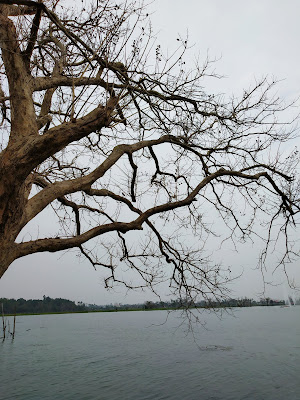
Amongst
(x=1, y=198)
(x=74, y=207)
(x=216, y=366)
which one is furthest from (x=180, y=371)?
(x=1, y=198)

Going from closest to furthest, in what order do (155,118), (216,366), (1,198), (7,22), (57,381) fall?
(1,198)
(7,22)
(155,118)
(57,381)
(216,366)

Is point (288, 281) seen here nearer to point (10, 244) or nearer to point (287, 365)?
point (10, 244)

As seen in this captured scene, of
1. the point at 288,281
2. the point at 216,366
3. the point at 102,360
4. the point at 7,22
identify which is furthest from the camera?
the point at 102,360

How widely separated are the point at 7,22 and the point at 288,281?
5461 millimetres

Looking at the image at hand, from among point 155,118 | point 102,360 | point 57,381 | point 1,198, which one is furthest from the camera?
point 102,360

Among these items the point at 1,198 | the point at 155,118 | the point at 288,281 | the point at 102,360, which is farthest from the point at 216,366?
the point at 1,198

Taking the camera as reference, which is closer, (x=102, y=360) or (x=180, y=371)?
(x=180, y=371)

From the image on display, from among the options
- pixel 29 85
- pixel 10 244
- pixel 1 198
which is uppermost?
pixel 29 85

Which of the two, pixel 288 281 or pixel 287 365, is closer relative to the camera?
pixel 288 281

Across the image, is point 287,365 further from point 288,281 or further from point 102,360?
point 288,281

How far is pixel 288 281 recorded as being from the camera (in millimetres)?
5734

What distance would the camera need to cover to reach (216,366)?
19.4m

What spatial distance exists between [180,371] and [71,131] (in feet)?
55.3

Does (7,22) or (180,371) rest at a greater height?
(7,22)
